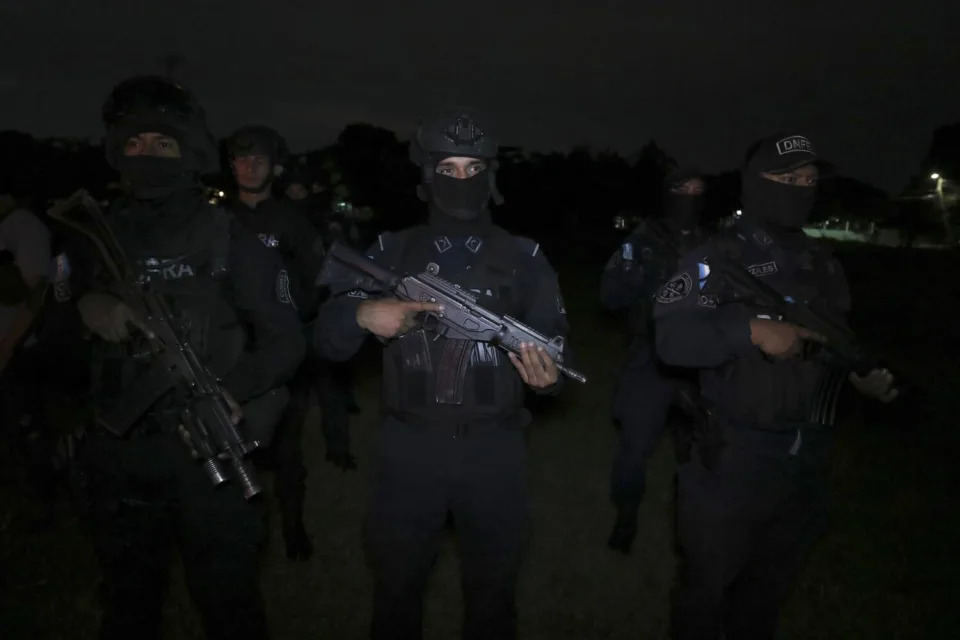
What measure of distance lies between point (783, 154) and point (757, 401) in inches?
42.3

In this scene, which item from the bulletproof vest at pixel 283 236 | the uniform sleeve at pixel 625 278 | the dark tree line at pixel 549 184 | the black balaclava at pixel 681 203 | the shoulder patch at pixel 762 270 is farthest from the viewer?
the dark tree line at pixel 549 184

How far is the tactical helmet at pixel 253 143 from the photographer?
4.49 m

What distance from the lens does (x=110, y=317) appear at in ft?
8.34

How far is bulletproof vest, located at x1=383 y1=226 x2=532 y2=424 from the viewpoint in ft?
9.12

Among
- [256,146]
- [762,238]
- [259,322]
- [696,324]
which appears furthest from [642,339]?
[256,146]

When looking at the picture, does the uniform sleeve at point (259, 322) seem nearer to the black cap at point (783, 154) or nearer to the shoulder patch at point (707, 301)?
the shoulder patch at point (707, 301)

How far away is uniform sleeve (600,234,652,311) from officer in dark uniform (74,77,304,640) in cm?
248

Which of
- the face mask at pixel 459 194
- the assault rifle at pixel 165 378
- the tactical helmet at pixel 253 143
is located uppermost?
the tactical helmet at pixel 253 143

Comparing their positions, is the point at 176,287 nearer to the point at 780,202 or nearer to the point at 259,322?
the point at 259,322

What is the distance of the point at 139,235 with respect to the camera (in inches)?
105

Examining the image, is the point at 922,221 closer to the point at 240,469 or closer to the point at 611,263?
the point at 611,263

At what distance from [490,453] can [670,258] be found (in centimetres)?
244

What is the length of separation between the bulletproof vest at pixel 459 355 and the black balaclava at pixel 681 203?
2.36m

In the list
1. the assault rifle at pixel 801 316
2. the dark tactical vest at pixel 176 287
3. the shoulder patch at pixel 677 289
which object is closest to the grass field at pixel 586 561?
the assault rifle at pixel 801 316
